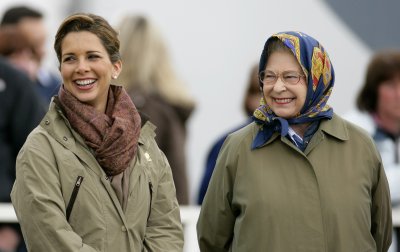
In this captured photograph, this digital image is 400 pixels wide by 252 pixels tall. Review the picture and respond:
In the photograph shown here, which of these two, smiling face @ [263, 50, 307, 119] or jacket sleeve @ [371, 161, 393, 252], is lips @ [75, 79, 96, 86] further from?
jacket sleeve @ [371, 161, 393, 252]

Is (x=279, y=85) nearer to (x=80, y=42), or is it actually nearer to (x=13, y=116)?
(x=80, y=42)

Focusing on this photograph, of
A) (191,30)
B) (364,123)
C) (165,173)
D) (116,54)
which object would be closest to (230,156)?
(165,173)

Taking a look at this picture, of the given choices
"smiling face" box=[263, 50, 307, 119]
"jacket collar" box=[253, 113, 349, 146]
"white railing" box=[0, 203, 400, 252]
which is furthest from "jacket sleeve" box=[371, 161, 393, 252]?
"white railing" box=[0, 203, 400, 252]

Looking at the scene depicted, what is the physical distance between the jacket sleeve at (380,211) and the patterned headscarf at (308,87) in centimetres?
36

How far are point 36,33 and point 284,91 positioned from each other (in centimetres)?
384

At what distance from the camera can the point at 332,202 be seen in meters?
5.79

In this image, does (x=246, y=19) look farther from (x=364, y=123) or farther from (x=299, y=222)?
(x=299, y=222)

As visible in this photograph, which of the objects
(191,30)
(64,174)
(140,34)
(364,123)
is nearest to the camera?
(64,174)

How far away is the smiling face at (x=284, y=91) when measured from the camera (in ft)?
19.2

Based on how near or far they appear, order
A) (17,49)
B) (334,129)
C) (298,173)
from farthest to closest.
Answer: (17,49), (334,129), (298,173)

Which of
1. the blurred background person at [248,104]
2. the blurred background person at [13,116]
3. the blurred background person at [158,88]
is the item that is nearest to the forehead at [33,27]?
the blurred background person at [158,88]

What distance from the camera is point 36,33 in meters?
9.38

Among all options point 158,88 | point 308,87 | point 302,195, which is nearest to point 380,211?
point 302,195

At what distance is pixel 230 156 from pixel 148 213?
0.44 m
